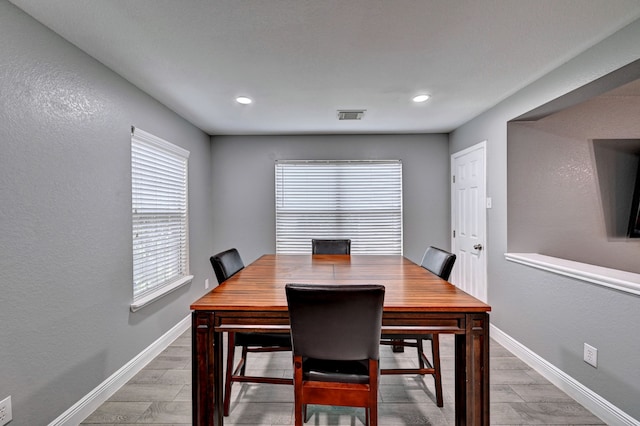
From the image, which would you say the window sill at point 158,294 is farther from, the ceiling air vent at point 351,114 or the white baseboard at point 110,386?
the ceiling air vent at point 351,114

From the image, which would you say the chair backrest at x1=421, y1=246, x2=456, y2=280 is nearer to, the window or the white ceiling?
the white ceiling

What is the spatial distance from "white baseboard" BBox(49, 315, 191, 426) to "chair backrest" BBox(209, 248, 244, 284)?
1.09 metres

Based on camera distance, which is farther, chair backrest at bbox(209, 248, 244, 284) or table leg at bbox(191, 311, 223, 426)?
chair backrest at bbox(209, 248, 244, 284)

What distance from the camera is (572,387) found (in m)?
2.17

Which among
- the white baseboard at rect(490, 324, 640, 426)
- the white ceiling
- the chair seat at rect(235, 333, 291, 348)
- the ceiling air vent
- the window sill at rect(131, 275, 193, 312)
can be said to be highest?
the ceiling air vent

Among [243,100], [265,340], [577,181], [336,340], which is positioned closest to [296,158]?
[243,100]

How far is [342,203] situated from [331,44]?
104 inches

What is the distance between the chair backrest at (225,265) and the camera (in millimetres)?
2064

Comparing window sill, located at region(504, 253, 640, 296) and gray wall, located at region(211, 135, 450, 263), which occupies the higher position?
gray wall, located at region(211, 135, 450, 263)

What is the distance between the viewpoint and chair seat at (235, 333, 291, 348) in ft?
6.22

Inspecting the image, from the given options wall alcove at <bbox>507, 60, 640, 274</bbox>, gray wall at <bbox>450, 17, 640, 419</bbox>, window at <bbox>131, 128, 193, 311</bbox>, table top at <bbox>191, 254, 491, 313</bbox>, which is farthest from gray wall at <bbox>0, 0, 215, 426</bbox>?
wall alcove at <bbox>507, 60, 640, 274</bbox>

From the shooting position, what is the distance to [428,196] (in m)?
4.34

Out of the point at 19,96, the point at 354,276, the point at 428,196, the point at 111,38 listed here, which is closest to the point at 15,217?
the point at 19,96

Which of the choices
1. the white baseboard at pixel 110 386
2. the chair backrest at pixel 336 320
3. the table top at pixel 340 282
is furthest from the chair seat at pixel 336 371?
the white baseboard at pixel 110 386
